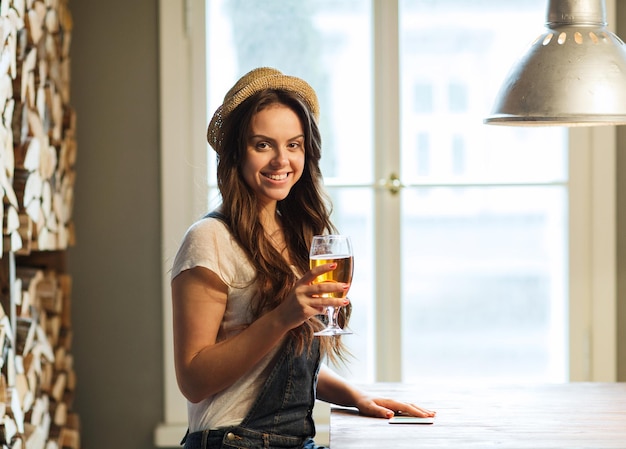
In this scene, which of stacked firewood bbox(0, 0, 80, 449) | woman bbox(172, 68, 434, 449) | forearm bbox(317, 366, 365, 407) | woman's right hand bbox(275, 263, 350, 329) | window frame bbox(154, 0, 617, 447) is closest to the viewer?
woman's right hand bbox(275, 263, 350, 329)

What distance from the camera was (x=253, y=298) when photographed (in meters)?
2.11

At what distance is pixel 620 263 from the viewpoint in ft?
12.0

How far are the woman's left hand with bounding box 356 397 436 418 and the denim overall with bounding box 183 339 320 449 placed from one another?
140 mm

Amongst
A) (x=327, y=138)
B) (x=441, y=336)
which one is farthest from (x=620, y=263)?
(x=327, y=138)

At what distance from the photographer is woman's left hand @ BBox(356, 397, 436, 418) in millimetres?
2031

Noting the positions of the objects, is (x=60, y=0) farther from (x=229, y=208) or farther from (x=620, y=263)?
(x=620, y=263)

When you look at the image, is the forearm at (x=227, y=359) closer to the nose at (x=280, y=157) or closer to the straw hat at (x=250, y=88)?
the nose at (x=280, y=157)

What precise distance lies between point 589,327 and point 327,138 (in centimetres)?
132

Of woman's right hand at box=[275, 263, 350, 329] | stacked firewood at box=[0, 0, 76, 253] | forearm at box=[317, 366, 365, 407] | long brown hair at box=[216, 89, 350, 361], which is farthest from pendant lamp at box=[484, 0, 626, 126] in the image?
stacked firewood at box=[0, 0, 76, 253]

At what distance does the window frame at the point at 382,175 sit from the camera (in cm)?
363

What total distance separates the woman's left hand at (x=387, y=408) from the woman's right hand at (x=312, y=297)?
0.36m

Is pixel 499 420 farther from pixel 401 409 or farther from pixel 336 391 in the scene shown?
pixel 336 391

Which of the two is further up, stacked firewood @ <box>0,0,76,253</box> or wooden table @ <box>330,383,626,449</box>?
stacked firewood @ <box>0,0,76,253</box>

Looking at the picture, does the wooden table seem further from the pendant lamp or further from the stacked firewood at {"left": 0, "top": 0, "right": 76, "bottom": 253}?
the stacked firewood at {"left": 0, "top": 0, "right": 76, "bottom": 253}
